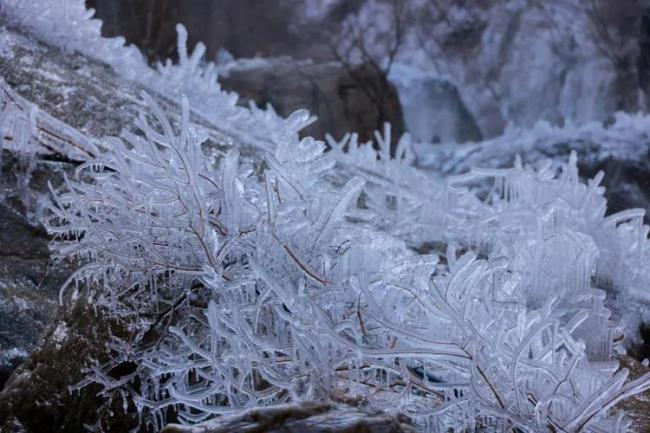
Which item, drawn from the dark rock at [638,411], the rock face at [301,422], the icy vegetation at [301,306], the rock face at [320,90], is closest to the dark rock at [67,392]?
the icy vegetation at [301,306]

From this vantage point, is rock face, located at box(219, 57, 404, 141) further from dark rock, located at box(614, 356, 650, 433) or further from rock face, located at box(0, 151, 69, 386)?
dark rock, located at box(614, 356, 650, 433)

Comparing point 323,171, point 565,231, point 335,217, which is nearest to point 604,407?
point 335,217

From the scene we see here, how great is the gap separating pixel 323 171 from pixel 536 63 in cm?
455

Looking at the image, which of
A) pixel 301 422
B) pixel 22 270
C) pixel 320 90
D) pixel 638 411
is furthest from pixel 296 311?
pixel 320 90

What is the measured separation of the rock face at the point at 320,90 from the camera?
5180mm

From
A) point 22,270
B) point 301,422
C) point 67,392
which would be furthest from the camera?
point 22,270

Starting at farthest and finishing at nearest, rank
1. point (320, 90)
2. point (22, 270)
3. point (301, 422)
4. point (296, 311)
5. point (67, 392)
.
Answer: point (320, 90), point (22, 270), point (67, 392), point (296, 311), point (301, 422)

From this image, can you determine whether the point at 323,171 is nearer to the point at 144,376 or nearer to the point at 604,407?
the point at 144,376

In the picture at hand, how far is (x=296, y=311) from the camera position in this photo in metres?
0.88

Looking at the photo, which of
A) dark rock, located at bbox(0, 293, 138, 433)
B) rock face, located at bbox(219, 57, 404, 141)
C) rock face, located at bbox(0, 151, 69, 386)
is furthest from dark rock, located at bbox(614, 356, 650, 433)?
rock face, located at bbox(219, 57, 404, 141)

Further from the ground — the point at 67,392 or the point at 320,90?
the point at 320,90

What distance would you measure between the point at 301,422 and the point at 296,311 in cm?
18

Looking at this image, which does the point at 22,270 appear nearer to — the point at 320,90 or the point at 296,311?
the point at 296,311

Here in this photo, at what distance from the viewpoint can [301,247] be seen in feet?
3.44
